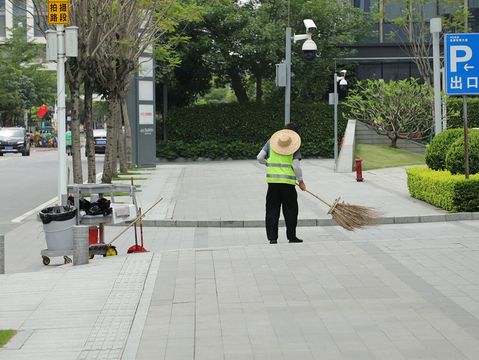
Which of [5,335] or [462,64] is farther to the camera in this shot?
[462,64]

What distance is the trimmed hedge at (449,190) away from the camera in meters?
15.2

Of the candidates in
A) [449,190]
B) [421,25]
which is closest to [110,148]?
[449,190]

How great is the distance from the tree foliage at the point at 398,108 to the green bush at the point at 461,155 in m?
18.8

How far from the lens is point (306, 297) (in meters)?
7.80

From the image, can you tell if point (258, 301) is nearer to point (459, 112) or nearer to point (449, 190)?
point (449, 190)

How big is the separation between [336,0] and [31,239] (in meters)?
34.4

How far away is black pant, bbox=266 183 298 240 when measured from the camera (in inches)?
461

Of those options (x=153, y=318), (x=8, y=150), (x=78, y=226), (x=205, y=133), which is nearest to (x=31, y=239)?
(x=78, y=226)

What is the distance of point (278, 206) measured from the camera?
11.8 m

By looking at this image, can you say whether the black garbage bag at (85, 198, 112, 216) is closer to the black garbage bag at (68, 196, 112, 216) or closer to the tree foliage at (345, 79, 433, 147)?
the black garbage bag at (68, 196, 112, 216)

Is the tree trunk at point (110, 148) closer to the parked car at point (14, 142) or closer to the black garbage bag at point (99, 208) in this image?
Result: the black garbage bag at point (99, 208)

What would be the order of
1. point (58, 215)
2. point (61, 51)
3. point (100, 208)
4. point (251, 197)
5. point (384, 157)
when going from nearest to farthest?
point (58, 215) → point (100, 208) → point (61, 51) → point (251, 197) → point (384, 157)

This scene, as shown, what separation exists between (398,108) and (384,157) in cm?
359

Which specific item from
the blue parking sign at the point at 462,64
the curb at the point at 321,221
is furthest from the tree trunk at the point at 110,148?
the blue parking sign at the point at 462,64
